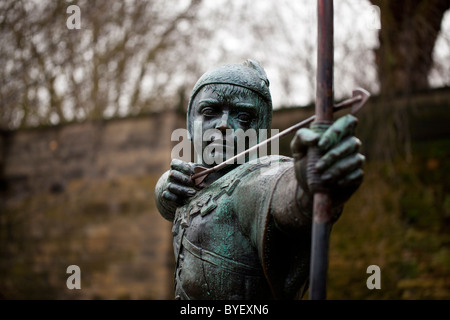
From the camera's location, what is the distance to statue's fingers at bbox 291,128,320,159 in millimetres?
1716

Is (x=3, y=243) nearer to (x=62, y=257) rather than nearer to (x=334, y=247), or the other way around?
(x=62, y=257)

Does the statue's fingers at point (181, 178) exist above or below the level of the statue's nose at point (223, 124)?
below

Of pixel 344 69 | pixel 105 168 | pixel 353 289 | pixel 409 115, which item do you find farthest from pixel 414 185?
pixel 105 168

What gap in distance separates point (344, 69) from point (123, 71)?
25.8 ft

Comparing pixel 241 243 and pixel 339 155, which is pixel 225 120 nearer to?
pixel 241 243

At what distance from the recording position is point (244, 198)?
7.54 ft

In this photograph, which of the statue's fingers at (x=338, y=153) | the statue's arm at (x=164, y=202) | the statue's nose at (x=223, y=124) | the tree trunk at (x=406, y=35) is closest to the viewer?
the statue's fingers at (x=338, y=153)

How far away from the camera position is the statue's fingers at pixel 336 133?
66.6 inches

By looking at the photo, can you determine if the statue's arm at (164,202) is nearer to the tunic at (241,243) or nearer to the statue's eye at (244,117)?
the tunic at (241,243)

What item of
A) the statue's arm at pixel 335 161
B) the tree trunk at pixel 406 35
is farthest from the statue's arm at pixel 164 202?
the tree trunk at pixel 406 35

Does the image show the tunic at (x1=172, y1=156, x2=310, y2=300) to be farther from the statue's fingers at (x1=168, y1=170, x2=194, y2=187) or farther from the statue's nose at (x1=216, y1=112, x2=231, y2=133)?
the statue's nose at (x1=216, y1=112, x2=231, y2=133)

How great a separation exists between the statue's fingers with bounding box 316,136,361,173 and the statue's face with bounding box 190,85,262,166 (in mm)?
922

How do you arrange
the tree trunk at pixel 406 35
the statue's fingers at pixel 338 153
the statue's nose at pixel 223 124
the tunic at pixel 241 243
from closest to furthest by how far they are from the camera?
the statue's fingers at pixel 338 153 < the tunic at pixel 241 243 < the statue's nose at pixel 223 124 < the tree trunk at pixel 406 35

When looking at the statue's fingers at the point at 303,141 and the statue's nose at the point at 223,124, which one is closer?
the statue's fingers at the point at 303,141
